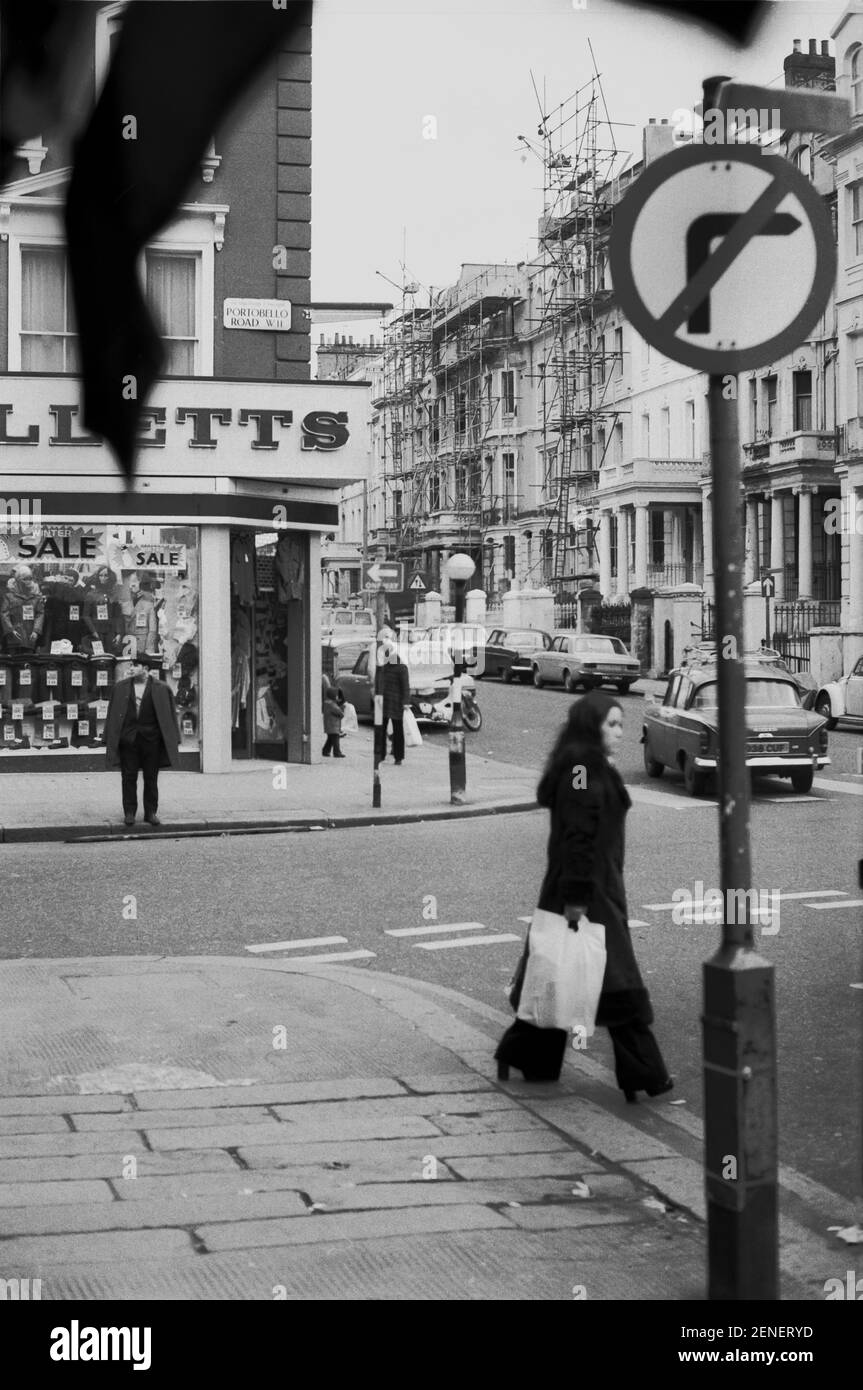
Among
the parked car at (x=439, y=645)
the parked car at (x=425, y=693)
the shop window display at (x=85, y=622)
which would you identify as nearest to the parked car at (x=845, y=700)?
the parked car at (x=425, y=693)

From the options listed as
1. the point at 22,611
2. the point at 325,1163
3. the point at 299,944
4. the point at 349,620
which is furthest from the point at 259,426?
the point at 349,620

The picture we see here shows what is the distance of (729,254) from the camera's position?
3266 millimetres

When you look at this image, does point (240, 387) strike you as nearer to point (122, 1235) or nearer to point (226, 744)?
point (226, 744)

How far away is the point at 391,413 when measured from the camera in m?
64.2

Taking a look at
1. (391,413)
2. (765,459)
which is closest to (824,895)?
(765,459)

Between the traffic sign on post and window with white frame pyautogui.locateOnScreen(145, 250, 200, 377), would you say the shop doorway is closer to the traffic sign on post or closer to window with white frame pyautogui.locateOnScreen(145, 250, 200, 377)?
the traffic sign on post

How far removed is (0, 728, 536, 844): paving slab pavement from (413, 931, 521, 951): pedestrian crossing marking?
6.20m

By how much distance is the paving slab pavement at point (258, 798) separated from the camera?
52.1 feet

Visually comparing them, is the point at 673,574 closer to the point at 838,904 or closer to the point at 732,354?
the point at 838,904

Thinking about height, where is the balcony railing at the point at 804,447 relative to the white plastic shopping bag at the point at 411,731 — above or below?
above

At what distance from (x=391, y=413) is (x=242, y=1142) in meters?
60.0

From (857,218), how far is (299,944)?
107 ft

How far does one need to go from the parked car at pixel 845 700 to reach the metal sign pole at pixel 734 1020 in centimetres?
2500

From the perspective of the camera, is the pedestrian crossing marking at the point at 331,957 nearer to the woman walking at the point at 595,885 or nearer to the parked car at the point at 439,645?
the woman walking at the point at 595,885
